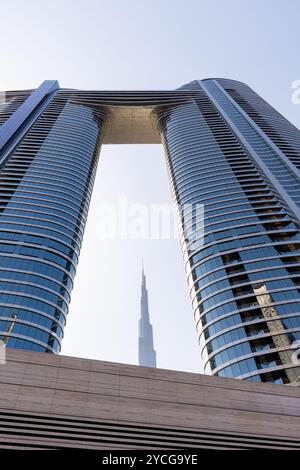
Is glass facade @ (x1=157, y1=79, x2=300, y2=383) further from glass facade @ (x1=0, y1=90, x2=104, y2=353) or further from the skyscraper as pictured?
glass facade @ (x1=0, y1=90, x2=104, y2=353)

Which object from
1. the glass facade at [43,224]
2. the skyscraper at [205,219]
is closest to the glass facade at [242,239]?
the skyscraper at [205,219]

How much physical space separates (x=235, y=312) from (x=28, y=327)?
96.8ft

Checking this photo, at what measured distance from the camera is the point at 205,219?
80125mm

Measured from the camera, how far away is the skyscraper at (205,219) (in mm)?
60312

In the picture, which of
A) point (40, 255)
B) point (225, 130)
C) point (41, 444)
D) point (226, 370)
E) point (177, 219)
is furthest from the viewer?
point (225, 130)

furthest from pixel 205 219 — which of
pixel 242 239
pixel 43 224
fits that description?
pixel 43 224

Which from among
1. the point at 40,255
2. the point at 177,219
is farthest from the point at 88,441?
the point at 177,219

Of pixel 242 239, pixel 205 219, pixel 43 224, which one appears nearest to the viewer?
pixel 242 239

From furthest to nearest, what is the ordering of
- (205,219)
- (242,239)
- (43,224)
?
(205,219) → (43,224) → (242,239)

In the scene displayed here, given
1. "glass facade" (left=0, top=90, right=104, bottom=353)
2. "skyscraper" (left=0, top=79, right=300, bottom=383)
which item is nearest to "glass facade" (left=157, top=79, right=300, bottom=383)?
"skyscraper" (left=0, top=79, right=300, bottom=383)

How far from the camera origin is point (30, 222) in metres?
75.0

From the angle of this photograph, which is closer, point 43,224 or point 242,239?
point 242,239

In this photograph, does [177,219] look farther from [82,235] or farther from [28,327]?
[28,327]

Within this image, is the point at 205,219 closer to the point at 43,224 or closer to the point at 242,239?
the point at 242,239
